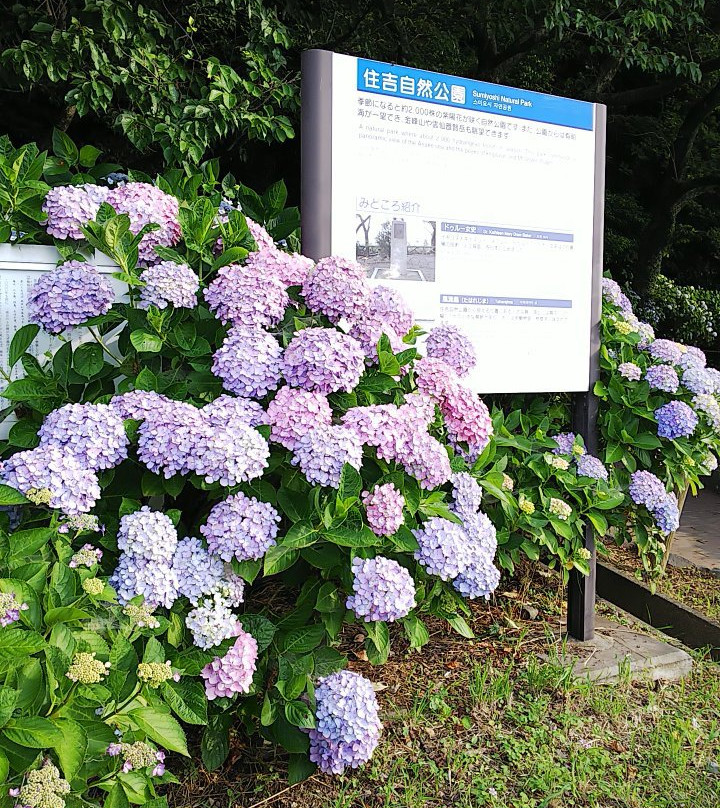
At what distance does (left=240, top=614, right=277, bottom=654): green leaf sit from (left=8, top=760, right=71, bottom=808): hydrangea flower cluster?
2.18 ft

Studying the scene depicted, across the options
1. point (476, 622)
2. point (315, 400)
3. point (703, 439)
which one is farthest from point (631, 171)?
point (315, 400)

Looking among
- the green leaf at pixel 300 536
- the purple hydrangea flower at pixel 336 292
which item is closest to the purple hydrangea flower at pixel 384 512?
the green leaf at pixel 300 536

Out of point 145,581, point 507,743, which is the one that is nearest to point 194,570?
point 145,581

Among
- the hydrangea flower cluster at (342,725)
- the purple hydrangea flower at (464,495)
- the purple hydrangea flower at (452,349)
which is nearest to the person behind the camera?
the hydrangea flower cluster at (342,725)

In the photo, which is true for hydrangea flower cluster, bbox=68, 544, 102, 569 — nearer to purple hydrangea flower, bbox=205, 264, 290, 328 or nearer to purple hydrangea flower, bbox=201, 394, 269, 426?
purple hydrangea flower, bbox=201, 394, 269, 426

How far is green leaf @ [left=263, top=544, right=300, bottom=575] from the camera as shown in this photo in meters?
1.69

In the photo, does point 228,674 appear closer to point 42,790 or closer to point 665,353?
point 42,790

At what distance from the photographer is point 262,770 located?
2150mm

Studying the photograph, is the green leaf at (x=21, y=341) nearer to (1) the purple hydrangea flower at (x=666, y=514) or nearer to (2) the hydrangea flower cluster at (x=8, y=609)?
Result: (2) the hydrangea flower cluster at (x=8, y=609)

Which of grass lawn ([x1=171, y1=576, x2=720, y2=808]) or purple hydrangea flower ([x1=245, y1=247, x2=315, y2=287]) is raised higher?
purple hydrangea flower ([x1=245, y1=247, x2=315, y2=287])

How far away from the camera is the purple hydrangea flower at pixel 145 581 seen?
1641mm

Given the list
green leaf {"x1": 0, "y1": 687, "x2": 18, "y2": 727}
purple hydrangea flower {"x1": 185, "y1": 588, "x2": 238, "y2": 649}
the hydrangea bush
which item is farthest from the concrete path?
green leaf {"x1": 0, "y1": 687, "x2": 18, "y2": 727}

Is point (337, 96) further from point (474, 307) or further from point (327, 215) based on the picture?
point (474, 307)

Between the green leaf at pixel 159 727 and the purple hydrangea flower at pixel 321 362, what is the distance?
0.78 metres
